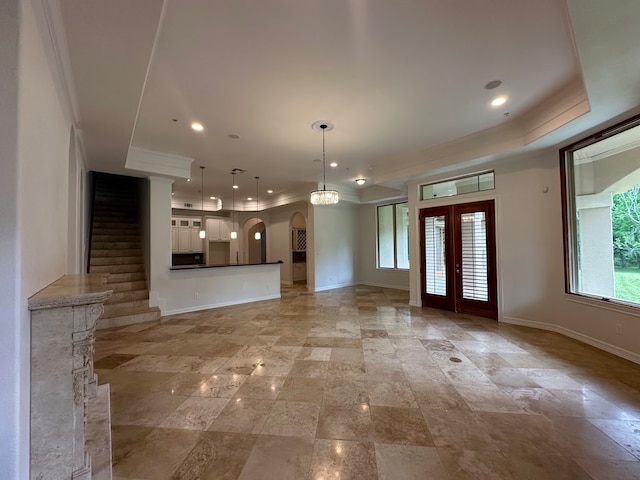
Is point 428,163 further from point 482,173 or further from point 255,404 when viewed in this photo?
point 255,404

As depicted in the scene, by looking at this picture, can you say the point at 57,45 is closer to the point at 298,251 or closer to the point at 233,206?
the point at 233,206

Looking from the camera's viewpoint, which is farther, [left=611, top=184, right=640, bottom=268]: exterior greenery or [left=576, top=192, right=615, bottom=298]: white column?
[left=576, top=192, right=615, bottom=298]: white column

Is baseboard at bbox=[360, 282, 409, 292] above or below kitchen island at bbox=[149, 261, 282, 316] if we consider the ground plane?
below

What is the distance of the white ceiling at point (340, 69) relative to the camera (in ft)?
6.71

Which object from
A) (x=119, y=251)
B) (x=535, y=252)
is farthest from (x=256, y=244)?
(x=535, y=252)

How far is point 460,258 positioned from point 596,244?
6.78 feet

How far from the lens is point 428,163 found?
5.44m

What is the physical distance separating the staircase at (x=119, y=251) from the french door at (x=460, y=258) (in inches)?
234

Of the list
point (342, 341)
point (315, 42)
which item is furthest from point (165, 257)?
point (315, 42)

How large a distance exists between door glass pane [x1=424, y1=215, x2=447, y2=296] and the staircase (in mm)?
5878

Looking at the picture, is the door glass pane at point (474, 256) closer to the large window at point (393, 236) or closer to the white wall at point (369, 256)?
the large window at point (393, 236)

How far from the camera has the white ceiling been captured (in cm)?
204

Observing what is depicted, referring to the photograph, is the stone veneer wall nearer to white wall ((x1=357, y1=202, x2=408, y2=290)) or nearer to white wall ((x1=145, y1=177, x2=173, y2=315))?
white wall ((x1=145, y1=177, x2=173, y2=315))

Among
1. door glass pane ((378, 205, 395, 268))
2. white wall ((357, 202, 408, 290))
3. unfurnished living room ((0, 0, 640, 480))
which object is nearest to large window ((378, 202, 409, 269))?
door glass pane ((378, 205, 395, 268))
